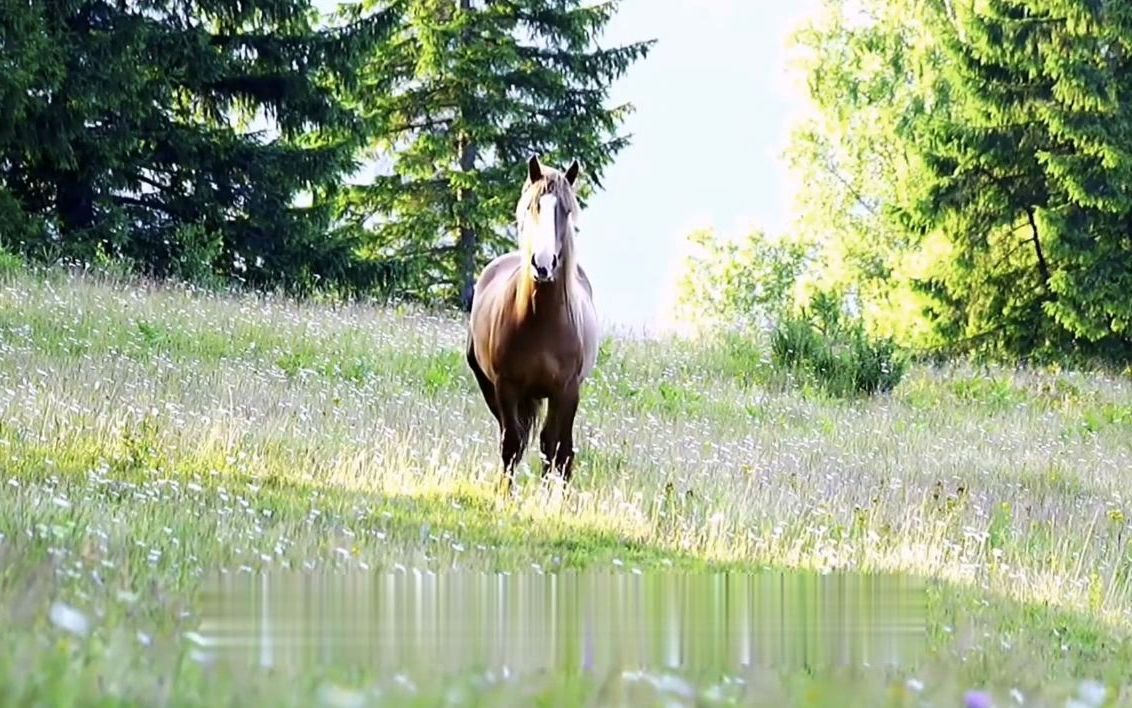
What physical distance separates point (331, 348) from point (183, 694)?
12375mm

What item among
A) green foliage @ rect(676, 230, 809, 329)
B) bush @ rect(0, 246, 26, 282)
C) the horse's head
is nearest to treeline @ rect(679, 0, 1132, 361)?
bush @ rect(0, 246, 26, 282)

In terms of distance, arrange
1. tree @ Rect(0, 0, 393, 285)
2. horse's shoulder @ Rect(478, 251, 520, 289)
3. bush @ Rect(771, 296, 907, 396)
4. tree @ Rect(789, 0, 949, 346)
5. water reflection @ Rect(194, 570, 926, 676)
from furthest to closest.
Answer: tree @ Rect(789, 0, 949, 346)
tree @ Rect(0, 0, 393, 285)
bush @ Rect(771, 296, 907, 396)
horse's shoulder @ Rect(478, 251, 520, 289)
water reflection @ Rect(194, 570, 926, 676)

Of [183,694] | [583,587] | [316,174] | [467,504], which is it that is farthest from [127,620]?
[316,174]

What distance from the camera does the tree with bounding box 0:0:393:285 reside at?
20.3 metres

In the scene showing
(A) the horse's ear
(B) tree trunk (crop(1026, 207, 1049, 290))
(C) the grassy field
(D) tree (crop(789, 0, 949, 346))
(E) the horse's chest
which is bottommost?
(C) the grassy field

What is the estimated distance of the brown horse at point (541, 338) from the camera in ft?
26.2

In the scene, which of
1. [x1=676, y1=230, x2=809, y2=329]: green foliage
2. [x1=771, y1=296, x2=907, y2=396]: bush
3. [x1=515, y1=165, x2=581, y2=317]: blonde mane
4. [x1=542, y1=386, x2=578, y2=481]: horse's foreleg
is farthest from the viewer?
[x1=676, y1=230, x2=809, y2=329]: green foliage

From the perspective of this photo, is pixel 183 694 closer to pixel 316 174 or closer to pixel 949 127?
pixel 316 174

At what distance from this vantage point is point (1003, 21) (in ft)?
78.2

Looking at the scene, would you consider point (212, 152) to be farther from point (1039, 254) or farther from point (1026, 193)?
point (1039, 254)

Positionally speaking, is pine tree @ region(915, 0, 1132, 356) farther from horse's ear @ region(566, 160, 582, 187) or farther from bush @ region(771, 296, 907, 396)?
horse's ear @ region(566, 160, 582, 187)

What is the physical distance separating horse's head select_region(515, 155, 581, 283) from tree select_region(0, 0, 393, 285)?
13086mm

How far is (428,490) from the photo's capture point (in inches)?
316

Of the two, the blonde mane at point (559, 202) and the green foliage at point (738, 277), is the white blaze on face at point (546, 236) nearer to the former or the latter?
the blonde mane at point (559, 202)
